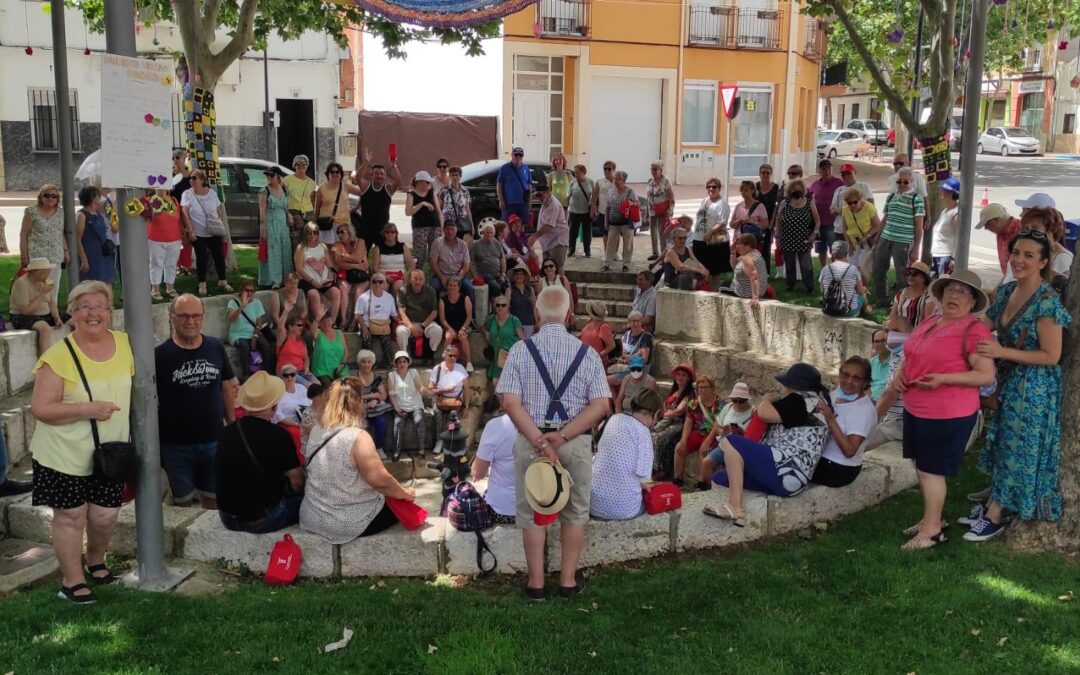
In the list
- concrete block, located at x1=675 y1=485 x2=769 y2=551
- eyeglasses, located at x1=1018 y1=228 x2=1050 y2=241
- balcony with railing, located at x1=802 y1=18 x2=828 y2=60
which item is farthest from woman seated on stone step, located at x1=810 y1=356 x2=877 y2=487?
balcony with railing, located at x1=802 y1=18 x2=828 y2=60

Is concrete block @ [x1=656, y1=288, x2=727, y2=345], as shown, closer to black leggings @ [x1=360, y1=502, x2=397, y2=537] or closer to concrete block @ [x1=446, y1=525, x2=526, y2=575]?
concrete block @ [x1=446, y1=525, x2=526, y2=575]

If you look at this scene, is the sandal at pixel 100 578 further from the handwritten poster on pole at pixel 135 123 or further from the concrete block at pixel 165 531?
the handwritten poster on pole at pixel 135 123

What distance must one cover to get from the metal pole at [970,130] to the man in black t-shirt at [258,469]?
15.7ft

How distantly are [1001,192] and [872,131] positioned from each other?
84.1ft

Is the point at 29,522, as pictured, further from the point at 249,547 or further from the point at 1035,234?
the point at 1035,234

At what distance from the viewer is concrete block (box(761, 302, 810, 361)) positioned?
10.7 m

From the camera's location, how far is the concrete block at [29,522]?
5633mm

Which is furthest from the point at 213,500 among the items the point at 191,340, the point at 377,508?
the point at 377,508

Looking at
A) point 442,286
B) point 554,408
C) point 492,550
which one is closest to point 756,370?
point 442,286

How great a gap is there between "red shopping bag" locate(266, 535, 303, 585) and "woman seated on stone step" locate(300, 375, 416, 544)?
165mm

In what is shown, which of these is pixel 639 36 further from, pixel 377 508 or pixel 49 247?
pixel 377 508

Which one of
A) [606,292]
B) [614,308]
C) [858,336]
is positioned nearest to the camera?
[858,336]

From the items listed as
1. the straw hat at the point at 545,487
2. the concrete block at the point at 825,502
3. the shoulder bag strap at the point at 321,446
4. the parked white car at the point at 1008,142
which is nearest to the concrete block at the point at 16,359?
the shoulder bag strap at the point at 321,446

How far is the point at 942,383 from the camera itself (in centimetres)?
518
